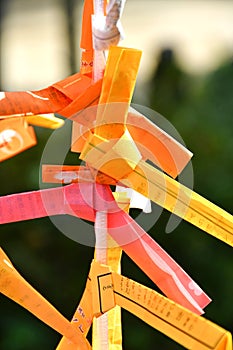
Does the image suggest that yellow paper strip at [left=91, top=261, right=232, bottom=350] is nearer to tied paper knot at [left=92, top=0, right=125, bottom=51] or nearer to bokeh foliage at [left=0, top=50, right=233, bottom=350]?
tied paper knot at [left=92, top=0, right=125, bottom=51]

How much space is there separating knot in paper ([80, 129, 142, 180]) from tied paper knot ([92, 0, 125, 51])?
5cm

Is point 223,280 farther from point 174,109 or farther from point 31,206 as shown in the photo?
point 31,206

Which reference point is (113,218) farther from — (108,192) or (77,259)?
(77,259)

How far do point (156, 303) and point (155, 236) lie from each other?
837mm

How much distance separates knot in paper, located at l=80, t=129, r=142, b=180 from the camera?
409 mm

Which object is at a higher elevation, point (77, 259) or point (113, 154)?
point (113, 154)

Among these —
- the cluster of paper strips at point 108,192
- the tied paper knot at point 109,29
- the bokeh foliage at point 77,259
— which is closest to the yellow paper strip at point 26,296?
the cluster of paper strips at point 108,192

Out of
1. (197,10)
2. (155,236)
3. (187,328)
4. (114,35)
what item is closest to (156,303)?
(187,328)

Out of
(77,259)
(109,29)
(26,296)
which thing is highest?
(109,29)

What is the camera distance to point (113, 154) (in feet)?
1.34

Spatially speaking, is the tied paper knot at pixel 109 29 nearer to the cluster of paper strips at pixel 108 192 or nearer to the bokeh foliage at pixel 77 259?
the cluster of paper strips at pixel 108 192

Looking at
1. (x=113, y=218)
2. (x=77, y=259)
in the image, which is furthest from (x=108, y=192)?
(x=77, y=259)

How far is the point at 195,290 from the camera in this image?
0.42 metres

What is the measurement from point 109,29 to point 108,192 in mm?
94
